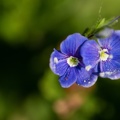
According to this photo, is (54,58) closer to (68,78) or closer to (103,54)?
(68,78)

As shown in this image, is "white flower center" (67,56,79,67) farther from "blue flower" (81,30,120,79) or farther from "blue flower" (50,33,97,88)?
"blue flower" (81,30,120,79)

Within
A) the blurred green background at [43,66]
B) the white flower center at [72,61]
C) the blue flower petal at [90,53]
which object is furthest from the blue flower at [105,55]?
the blurred green background at [43,66]

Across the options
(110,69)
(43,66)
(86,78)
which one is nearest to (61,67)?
(86,78)

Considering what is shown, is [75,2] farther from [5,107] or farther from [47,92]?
[5,107]

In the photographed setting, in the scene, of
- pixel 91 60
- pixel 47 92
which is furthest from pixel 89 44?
pixel 47 92

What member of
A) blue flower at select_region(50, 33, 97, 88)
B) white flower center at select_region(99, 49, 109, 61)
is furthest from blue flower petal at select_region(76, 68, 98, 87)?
white flower center at select_region(99, 49, 109, 61)

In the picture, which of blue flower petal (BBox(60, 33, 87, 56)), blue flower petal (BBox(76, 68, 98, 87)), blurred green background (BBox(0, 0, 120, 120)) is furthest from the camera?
blurred green background (BBox(0, 0, 120, 120))
